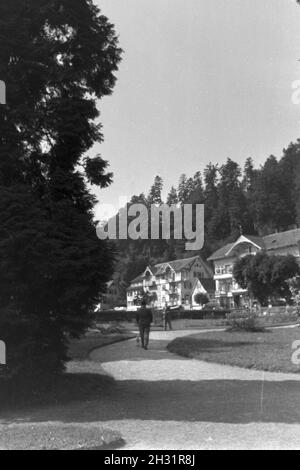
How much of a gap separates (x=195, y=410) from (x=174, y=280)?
340ft

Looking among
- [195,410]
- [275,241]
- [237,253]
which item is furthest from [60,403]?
[237,253]

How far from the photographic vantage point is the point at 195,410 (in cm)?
933

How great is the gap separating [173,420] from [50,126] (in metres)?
6.16

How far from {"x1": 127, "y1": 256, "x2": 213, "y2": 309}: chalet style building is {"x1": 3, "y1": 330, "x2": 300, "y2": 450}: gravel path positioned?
310 ft

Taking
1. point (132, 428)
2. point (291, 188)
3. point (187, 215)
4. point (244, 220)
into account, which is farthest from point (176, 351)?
point (244, 220)

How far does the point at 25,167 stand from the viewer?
11.2 m

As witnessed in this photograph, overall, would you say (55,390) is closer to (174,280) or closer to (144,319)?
(144,319)

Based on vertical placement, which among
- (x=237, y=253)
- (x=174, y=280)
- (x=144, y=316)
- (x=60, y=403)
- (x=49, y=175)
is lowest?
(x=60, y=403)

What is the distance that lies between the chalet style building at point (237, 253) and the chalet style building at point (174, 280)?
5.21m

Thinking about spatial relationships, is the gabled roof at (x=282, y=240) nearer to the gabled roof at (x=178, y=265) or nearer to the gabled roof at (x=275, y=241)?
the gabled roof at (x=275, y=241)

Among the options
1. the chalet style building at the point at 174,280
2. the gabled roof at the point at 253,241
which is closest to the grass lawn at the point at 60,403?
the gabled roof at the point at 253,241

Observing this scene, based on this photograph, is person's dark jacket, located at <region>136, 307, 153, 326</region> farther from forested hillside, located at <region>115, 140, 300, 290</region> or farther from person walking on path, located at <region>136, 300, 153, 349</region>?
forested hillside, located at <region>115, 140, 300, 290</region>

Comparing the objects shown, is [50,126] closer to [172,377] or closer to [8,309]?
[8,309]

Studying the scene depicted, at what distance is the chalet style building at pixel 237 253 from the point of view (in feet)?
303
